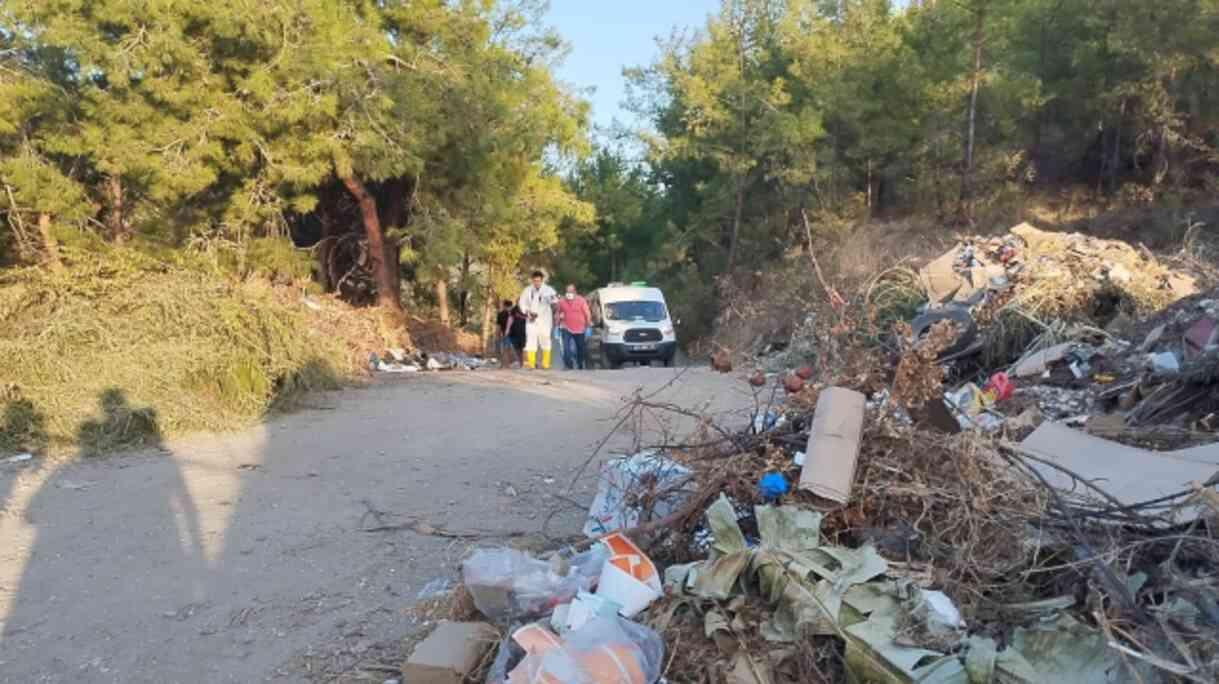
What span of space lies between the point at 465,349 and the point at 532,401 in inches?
460

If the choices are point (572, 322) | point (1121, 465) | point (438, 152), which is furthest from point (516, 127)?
point (1121, 465)

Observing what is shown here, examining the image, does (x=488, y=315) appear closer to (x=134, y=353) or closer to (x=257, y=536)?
(x=134, y=353)

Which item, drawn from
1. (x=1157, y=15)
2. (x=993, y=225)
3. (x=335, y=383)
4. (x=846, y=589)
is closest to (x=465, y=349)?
(x=335, y=383)

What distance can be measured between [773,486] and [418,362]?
493 inches

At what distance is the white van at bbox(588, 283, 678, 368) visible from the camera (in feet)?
58.4

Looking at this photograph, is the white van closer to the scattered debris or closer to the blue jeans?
the blue jeans

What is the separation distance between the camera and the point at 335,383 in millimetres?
10547

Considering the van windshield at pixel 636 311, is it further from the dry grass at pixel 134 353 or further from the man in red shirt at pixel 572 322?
the dry grass at pixel 134 353

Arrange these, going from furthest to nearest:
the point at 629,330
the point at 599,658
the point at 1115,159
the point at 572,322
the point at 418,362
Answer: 1. the point at 1115,159
2. the point at 629,330
3. the point at 418,362
4. the point at 572,322
5. the point at 599,658

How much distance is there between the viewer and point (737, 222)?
2848cm

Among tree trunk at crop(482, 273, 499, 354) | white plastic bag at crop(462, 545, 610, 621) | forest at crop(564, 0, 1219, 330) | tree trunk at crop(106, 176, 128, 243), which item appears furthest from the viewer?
tree trunk at crop(482, 273, 499, 354)

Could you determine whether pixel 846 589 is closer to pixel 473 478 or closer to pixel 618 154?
pixel 473 478

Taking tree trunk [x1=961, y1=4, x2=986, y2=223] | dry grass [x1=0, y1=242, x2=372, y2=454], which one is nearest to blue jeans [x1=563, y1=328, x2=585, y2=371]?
dry grass [x1=0, y1=242, x2=372, y2=454]

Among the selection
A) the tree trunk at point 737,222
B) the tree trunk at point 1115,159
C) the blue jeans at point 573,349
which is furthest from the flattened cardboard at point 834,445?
the tree trunk at point 737,222
